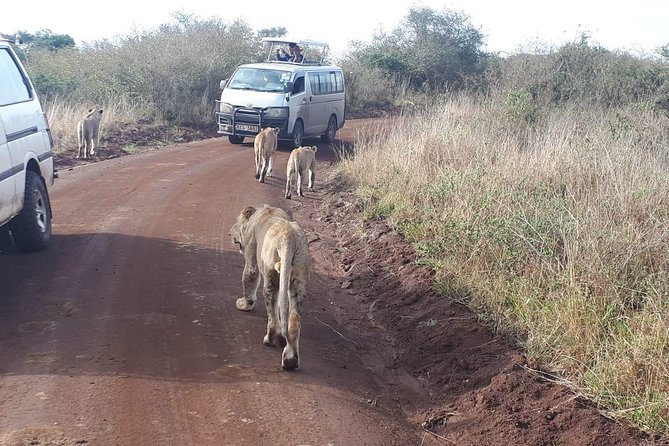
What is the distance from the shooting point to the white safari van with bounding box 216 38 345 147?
17.6 meters

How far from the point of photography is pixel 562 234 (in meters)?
6.63

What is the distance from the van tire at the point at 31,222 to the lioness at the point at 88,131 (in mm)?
7594

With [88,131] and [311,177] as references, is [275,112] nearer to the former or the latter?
[88,131]

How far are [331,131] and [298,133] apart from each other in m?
2.53

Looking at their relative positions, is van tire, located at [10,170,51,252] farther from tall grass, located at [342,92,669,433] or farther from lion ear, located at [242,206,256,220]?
tall grass, located at [342,92,669,433]

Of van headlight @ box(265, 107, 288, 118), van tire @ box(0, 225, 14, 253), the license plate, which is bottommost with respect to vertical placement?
van tire @ box(0, 225, 14, 253)

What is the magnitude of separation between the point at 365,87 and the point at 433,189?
22.1 meters

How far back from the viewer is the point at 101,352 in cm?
567

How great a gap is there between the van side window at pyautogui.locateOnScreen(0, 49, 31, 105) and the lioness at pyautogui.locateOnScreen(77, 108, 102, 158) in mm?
7319

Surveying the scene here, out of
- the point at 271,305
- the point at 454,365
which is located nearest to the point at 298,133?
the point at 271,305

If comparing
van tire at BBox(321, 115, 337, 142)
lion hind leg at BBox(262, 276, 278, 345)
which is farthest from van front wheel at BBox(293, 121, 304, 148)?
lion hind leg at BBox(262, 276, 278, 345)

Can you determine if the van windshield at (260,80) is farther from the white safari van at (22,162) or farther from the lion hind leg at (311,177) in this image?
the white safari van at (22,162)

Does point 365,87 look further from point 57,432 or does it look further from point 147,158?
point 57,432

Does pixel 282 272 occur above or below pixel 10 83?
below
